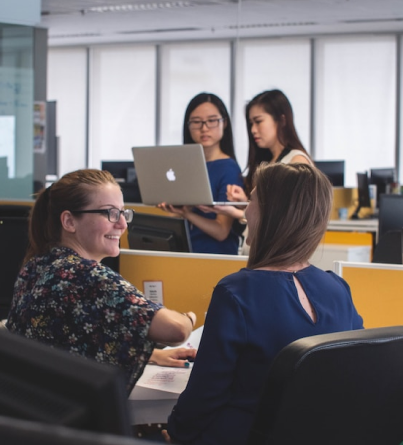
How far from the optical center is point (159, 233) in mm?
2760

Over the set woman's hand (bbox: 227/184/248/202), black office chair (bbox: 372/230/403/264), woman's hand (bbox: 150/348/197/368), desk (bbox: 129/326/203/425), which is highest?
woman's hand (bbox: 227/184/248/202)

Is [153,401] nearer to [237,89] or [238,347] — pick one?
[238,347]

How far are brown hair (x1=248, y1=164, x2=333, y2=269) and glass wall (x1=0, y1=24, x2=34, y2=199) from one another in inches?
168

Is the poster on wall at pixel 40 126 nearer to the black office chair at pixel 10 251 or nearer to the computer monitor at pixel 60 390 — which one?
the black office chair at pixel 10 251

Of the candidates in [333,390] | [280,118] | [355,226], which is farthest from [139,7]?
[333,390]

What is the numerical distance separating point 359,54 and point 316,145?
131 centimetres

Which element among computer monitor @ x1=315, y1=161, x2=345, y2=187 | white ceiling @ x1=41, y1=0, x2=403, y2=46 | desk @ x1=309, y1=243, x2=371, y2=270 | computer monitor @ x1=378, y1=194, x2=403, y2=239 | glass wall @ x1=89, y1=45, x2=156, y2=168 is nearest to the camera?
computer monitor @ x1=378, y1=194, x2=403, y2=239

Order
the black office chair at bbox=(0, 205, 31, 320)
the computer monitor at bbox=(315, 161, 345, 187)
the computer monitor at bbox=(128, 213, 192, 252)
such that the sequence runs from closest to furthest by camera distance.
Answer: the computer monitor at bbox=(128, 213, 192, 252)
the black office chair at bbox=(0, 205, 31, 320)
the computer monitor at bbox=(315, 161, 345, 187)

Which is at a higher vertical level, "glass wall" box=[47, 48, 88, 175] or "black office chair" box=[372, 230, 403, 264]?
"glass wall" box=[47, 48, 88, 175]

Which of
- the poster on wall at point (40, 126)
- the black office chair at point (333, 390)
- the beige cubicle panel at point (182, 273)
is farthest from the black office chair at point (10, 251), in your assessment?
the poster on wall at point (40, 126)

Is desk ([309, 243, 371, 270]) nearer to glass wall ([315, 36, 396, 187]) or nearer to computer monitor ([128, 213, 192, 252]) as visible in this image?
computer monitor ([128, 213, 192, 252])

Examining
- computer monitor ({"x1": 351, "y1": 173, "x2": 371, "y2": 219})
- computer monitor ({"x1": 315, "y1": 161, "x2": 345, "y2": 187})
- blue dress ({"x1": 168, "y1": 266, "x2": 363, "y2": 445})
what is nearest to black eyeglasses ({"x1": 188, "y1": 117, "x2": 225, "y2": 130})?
blue dress ({"x1": 168, "y1": 266, "x2": 363, "y2": 445})

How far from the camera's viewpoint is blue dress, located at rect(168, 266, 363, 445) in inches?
58.7

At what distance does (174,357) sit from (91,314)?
1.40ft
